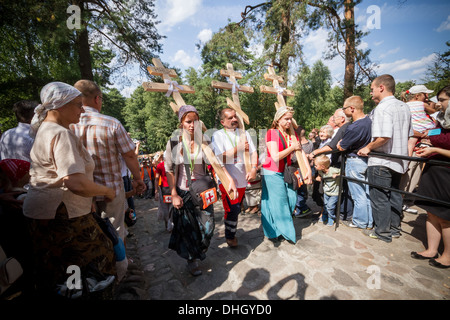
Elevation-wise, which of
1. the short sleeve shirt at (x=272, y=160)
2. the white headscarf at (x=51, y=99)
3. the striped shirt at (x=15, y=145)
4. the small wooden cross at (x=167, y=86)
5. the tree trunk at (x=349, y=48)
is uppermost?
the tree trunk at (x=349, y=48)

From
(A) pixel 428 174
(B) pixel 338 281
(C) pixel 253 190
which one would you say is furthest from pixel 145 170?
(A) pixel 428 174

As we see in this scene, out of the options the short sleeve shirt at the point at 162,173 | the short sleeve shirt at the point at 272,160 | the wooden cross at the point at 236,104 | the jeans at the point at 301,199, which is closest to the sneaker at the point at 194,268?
the wooden cross at the point at 236,104

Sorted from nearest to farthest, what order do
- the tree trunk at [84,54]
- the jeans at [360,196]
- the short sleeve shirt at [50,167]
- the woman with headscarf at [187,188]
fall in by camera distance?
1. the short sleeve shirt at [50,167]
2. the woman with headscarf at [187,188]
3. the jeans at [360,196]
4. the tree trunk at [84,54]

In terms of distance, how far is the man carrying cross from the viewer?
2906mm

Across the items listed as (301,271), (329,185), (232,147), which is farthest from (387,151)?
(232,147)

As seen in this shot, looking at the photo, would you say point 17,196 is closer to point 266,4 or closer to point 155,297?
point 155,297

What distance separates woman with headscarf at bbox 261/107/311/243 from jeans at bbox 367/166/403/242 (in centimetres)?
98

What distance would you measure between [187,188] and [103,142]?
1.04 meters

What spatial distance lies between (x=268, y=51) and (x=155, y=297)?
993 centimetres

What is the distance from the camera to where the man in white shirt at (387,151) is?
2.69 metres

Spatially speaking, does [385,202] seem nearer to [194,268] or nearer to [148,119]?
[194,268]

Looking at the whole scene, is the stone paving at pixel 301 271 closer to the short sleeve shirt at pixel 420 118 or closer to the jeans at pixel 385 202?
the jeans at pixel 385 202

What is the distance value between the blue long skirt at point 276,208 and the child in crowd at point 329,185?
0.91 m

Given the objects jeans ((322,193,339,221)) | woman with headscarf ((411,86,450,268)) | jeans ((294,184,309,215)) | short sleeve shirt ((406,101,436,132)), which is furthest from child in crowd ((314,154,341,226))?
short sleeve shirt ((406,101,436,132))
